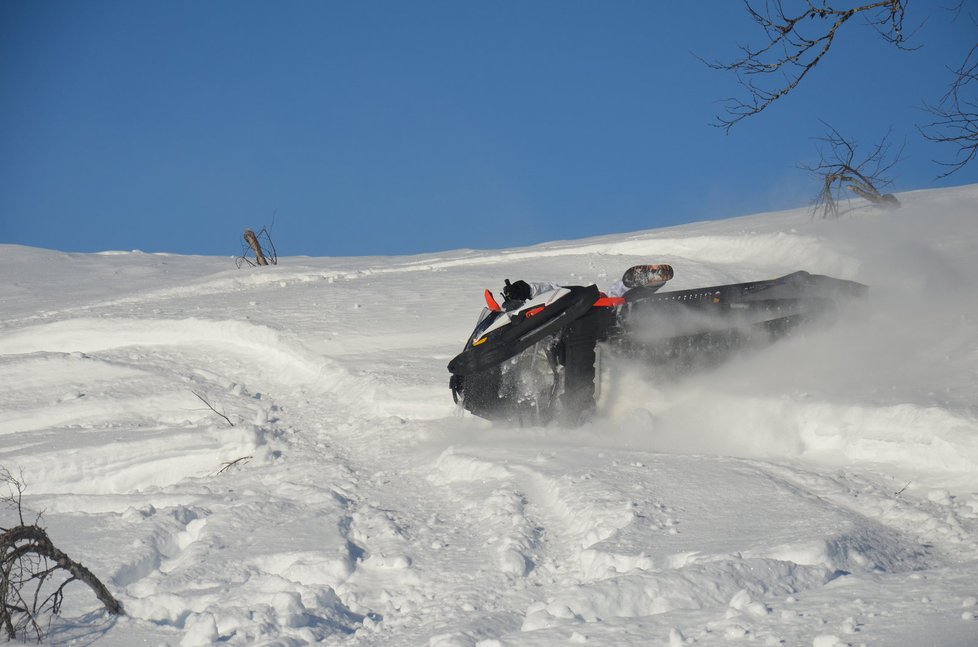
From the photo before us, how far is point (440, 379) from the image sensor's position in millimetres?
7715

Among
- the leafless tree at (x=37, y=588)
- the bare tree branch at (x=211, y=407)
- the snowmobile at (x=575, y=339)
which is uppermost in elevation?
the snowmobile at (x=575, y=339)

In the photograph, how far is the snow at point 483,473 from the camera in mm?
3801

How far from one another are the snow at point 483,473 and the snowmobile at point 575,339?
0.59ft

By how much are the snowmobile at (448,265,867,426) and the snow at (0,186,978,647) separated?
0.59ft

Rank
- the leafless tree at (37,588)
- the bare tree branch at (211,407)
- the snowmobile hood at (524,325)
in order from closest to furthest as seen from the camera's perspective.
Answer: the leafless tree at (37,588)
the snowmobile hood at (524,325)
the bare tree branch at (211,407)

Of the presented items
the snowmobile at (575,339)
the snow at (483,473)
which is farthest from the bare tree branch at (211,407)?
the snowmobile at (575,339)

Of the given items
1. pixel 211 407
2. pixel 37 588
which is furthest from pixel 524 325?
pixel 37 588

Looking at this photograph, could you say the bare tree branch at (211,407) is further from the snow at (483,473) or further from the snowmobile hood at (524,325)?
the snowmobile hood at (524,325)

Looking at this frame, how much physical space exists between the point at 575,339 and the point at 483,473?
4.18 ft

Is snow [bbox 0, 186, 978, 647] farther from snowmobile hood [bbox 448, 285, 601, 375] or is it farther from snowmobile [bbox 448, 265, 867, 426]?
snowmobile hood [bbox 448, 285, 601, 375]

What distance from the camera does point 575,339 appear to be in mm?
6648

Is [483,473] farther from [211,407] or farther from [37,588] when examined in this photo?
[211,407]

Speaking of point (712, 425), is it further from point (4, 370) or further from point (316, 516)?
point (4, 370)

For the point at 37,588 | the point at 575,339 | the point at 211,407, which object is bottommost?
the point at 37,588
